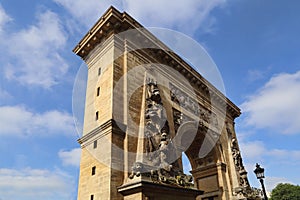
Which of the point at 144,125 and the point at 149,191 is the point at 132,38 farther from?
the point at 149,191

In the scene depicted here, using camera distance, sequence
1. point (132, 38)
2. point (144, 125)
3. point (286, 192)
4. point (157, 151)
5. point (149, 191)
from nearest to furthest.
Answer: point (149, 191), point (157, 151), point (144, 125), point (132, 38), point (286, 192)

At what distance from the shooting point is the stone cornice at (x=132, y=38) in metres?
12.6

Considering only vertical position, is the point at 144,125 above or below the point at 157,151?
above

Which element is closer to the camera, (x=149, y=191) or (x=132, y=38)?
(x=149, y=191)

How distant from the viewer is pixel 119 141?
10.2 m

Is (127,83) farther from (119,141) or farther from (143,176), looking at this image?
(143,176)

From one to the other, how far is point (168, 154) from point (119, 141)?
210 centimetres

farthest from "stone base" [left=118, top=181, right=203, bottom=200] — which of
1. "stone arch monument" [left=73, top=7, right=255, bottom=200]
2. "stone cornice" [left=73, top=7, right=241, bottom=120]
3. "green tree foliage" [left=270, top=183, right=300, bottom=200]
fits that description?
"green tree foliage" [left=270, top=183, right=300, bottom=200]

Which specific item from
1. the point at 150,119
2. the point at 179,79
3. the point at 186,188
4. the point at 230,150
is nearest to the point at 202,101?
the point at 179,79

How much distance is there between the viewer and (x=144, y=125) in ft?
36.3

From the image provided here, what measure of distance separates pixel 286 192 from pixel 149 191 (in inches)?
1384

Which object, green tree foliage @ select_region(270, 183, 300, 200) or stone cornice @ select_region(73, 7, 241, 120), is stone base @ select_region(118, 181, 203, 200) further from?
green tree foliage @ select_region(270, 183, 300, 200)

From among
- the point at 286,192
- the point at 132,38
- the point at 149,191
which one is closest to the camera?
the point at 149,191

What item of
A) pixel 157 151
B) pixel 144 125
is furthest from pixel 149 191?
pixel 144 125
